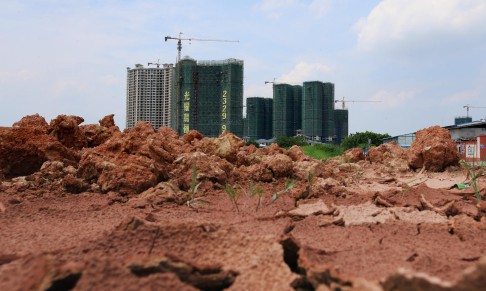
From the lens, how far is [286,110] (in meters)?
55.7

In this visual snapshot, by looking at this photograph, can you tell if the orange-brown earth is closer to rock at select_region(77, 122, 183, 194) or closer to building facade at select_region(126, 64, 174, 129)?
rock at select_region(77, 122, 183, 194)

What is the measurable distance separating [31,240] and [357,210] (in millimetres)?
2251

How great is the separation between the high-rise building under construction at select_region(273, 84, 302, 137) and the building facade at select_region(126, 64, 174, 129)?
49.9ft

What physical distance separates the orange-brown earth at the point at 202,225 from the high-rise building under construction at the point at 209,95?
40.9 metres

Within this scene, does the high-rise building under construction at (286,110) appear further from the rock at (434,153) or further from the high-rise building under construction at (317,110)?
the rock at (434,153)

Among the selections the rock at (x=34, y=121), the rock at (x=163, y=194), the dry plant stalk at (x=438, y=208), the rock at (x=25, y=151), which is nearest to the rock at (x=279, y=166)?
the rock at (x=163, y=194)

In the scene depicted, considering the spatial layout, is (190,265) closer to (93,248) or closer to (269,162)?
(93,248)

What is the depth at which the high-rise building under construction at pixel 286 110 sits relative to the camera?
182 ft

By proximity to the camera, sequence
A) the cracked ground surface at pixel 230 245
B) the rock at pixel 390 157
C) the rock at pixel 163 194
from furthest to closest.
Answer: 1. the rock at pixel 390 157
2. the rock at pixel 163 194
3. the cracked ground surface at pixel 230 245

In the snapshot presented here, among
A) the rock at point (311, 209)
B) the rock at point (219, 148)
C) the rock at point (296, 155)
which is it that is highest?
the rock at point (219, 148)

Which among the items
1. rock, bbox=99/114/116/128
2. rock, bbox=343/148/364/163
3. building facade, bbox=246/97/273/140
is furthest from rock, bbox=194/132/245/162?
building facade, bbox=246/97/273/140

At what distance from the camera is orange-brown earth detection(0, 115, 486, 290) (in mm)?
1619

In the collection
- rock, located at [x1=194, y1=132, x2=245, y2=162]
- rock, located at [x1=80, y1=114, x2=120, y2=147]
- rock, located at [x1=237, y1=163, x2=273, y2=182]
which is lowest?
rock, located at [x1=237, y1=163, x2=273, y2=182]

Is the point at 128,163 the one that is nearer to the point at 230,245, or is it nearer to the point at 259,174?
the point at 259,174
